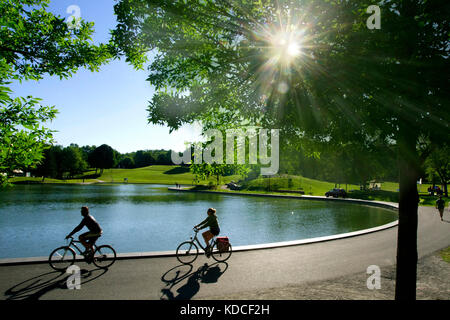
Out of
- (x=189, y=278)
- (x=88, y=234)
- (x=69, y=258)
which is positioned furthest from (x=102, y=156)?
(x=189, y=278)

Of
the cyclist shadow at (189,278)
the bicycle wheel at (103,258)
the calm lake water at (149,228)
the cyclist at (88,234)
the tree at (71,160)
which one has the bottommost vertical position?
the calm lake water at (149,228)

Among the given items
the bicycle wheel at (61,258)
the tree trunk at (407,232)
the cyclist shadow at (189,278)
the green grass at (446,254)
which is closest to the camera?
the tree trunk at (407,232)

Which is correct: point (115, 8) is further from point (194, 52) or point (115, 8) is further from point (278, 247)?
point (278, 247)

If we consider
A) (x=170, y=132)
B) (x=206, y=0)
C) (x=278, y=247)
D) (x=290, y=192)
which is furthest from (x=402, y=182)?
(x=290, y=192)

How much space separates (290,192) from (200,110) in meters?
49.3

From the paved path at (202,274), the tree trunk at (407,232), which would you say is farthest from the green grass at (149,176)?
the tree trunk at (407,232)

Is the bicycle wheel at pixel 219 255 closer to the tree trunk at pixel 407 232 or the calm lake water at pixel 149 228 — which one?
the calm lake water at pixel 149 228

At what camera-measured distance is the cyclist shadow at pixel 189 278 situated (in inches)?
281

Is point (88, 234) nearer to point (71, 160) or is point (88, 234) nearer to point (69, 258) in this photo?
point (69, 258)

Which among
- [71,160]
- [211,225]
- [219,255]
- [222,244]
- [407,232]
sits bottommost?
[219,255]

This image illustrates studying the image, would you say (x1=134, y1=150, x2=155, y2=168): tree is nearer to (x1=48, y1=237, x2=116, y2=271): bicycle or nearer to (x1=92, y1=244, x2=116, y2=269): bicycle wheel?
(x1=92, y1=244, x2=116, y2=269): bicycle wheel

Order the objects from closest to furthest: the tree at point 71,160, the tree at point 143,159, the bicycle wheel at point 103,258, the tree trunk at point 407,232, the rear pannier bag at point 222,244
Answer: the tree trunk at point 407,232, the bicycle wheel at point 103,258, the rear pannier bag at point 222,244, the tree at point 71,160, the tree at point 143,159

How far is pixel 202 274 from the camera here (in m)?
8.74

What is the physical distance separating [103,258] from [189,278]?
2983 mm
